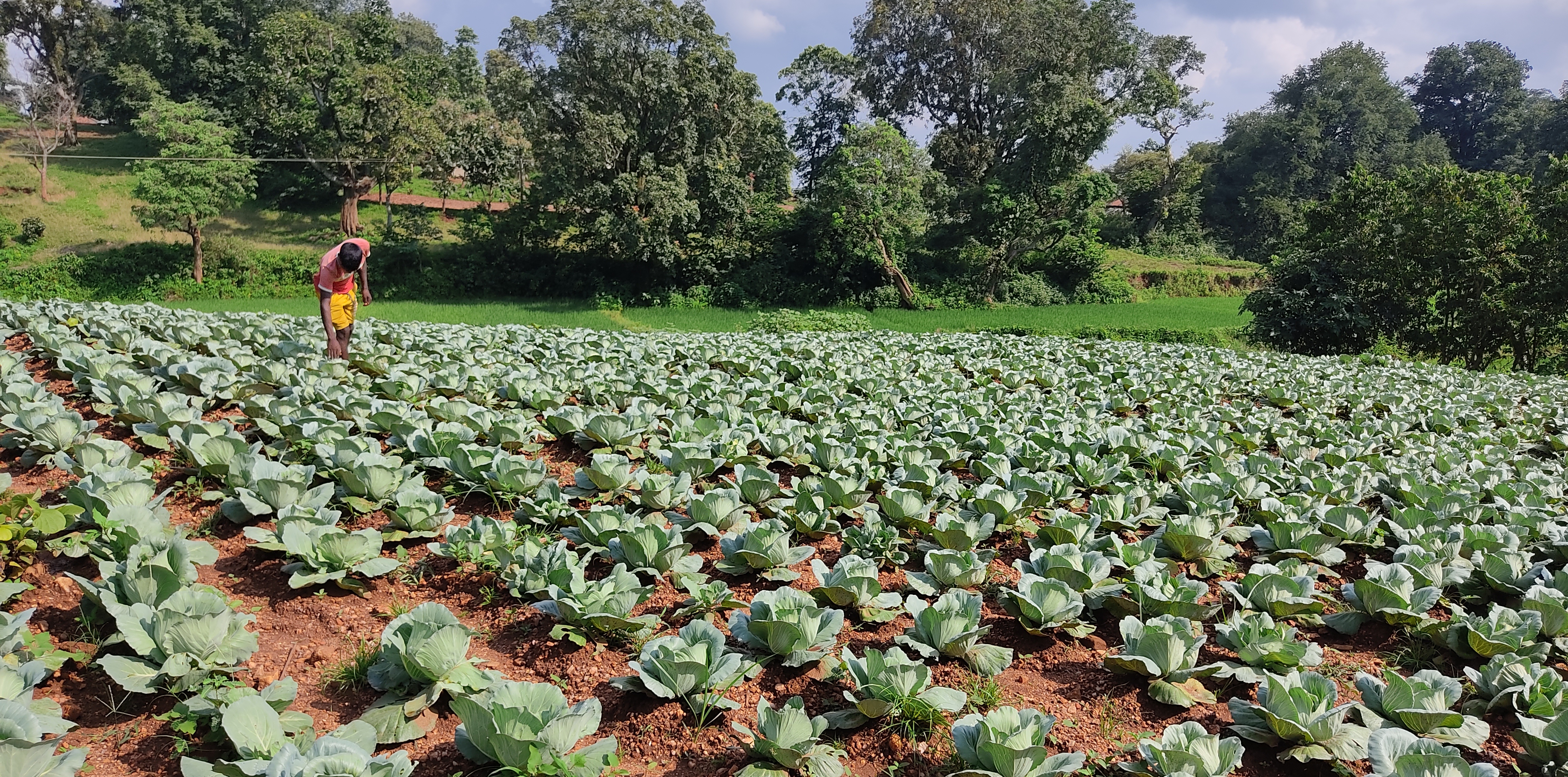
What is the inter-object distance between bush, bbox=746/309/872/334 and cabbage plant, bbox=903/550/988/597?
16.0 metres

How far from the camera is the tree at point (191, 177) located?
99.9 ft

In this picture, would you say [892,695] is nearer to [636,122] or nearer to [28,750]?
[28,750]

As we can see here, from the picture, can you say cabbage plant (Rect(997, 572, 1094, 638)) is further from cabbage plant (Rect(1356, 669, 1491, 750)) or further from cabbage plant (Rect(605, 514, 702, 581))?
cabbage plant (Rect(605, 514, 702, 581))

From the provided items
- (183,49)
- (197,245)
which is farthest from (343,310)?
(183,49)

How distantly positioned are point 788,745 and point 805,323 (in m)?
20.1

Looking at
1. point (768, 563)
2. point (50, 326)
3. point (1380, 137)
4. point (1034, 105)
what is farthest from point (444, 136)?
point (1380, 137)

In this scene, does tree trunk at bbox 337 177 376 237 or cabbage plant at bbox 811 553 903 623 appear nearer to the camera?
cabbage plant at bbox 811 553 903 623

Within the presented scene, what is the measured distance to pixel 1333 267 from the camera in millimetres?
23000

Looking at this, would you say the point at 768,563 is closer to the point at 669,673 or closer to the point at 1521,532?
the point at 669,673

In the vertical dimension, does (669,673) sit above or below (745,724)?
above

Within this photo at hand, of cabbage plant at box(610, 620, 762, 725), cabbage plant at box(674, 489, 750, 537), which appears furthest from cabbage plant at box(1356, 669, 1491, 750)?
cabbage plant at box(674, 489, 750, 537)

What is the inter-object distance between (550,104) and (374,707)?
3331 cm

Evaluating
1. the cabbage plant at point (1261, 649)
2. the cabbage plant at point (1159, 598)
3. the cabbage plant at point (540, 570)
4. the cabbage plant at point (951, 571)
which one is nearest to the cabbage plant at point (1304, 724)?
the cabbage plant at point (1261, 649)

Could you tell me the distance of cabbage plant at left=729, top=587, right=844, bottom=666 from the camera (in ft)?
10.6
